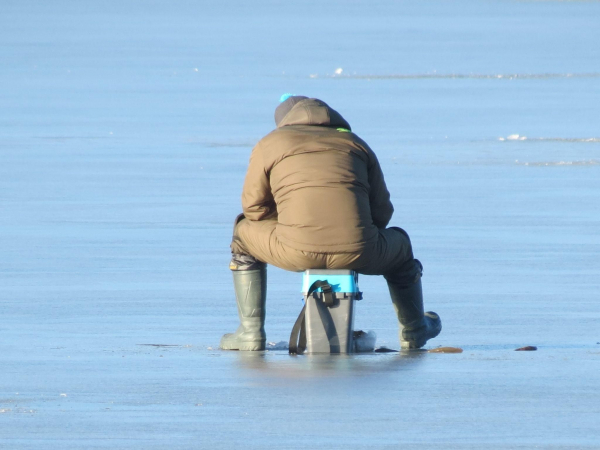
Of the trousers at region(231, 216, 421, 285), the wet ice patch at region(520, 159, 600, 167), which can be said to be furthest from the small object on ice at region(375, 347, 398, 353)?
the wet ice patch at region(520, 159, 600, 167)

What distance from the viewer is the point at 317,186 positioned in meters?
6.68

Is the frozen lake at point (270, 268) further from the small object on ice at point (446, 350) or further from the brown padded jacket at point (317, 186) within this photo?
the brown padded jacket at point (317, 186)

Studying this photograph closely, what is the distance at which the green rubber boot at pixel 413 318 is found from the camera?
276 inches

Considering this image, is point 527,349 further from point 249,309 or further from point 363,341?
point 249,309

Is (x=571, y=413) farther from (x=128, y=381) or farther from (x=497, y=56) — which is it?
(x=497, y=56)

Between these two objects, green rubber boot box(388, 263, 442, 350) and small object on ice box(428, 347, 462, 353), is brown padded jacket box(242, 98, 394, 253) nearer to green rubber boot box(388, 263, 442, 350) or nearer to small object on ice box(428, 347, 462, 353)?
green rubber boot box(388, 263, 442, 350)

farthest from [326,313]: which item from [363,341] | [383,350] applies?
[383,350]

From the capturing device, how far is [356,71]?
23.0 meters

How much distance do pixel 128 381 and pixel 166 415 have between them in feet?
2.17

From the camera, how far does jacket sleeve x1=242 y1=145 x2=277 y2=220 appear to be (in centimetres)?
682

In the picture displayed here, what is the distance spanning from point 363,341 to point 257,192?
741 mm

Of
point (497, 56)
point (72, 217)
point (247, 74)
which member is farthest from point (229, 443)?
point (497, 56)

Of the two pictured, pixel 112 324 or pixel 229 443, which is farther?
pixel 112 324

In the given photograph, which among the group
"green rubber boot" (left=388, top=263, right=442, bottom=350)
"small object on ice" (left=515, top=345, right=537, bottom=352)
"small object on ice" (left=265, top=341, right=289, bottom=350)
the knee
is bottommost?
"small object on ice" (left=265, top=341, right=289, bottom=350)
